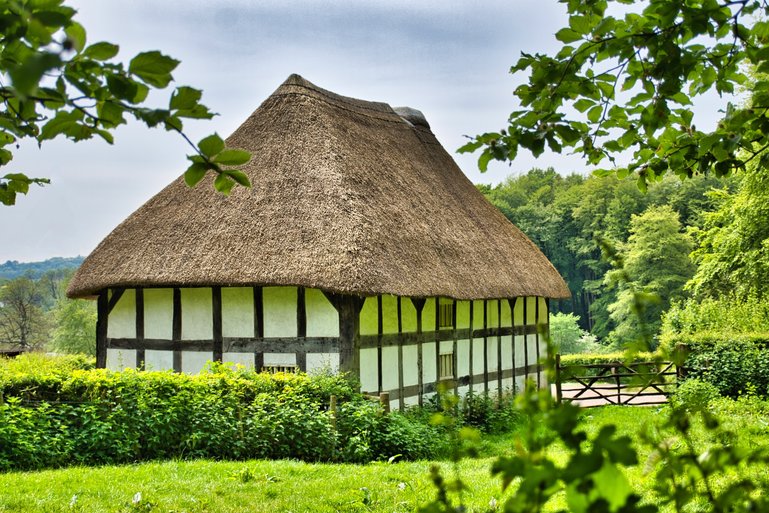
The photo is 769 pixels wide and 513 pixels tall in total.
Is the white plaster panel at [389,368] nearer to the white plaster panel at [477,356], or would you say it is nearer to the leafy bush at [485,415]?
the leafy bush at [485,415]

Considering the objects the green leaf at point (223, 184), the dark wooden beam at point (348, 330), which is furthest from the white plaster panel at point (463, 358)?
the green leaf at point (223, 184)

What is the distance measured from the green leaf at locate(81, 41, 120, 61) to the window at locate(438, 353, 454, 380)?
14.3 metres

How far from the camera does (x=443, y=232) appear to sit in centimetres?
1634

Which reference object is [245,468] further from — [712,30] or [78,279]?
[78,279]

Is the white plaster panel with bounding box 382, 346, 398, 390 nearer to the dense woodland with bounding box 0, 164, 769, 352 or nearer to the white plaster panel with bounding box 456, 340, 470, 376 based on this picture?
the white plaster panel with bounding box 456, 340, 470, 376

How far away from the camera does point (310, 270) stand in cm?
1277

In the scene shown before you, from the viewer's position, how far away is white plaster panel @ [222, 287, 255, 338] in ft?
45.2

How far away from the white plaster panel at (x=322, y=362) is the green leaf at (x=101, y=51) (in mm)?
11224

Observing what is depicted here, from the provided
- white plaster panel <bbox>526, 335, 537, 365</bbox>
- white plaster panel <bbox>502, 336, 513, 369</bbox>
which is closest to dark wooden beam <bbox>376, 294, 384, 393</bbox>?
white plaster panel <bbox>502, 336, 513, 369</bbox>

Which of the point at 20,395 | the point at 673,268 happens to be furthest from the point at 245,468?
the point at 673,268

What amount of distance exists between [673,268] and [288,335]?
3460cm

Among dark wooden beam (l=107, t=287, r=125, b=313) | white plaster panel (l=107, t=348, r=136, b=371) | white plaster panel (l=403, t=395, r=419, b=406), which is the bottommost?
white plaster panel (l=403, t=395, r=419, b=406)

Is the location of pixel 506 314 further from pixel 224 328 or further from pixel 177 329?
pixel 177 329

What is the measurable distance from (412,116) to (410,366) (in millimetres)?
9586
